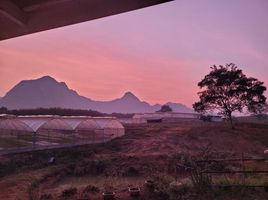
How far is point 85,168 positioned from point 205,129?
25.1 m

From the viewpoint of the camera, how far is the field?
11.9 metres

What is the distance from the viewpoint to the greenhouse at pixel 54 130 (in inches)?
1226

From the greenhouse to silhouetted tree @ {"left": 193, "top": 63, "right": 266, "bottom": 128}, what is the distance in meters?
14.9

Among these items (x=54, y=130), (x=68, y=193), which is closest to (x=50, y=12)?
(x=68, y=193)

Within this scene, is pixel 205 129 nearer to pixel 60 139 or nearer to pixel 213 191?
pixel 60 139

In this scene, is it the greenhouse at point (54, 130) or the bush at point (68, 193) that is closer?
the bush at point (68, 193)

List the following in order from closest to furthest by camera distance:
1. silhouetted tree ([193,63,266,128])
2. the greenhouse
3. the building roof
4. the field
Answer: the building roof < the field < the greenhouse < silhouetted tree ([193,63,266,128])

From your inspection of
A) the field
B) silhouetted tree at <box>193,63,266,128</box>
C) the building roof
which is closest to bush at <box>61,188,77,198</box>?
the field

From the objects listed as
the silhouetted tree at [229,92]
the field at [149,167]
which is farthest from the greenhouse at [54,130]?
the silhouetted tree at [229,92]

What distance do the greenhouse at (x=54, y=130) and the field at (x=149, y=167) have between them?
9.73 ft

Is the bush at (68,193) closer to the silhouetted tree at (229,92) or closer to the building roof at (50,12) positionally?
the building roof at (50,12)

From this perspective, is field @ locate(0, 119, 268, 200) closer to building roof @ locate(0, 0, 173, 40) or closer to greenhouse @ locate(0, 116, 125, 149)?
greenhouse @ locate(0, 116, 125, 149)

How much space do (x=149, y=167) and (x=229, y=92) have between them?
25224mm

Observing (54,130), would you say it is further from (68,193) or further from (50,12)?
(50,12)
